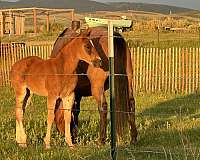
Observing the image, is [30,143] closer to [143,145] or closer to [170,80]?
[143,145]

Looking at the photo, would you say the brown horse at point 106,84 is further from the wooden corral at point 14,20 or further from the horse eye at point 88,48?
the wooden corral at point 14,20

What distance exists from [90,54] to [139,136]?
2.29 meters

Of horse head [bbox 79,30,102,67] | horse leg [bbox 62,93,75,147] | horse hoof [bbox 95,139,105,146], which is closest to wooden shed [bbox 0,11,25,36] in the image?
horse hoof [bbox 95,139,105,146]

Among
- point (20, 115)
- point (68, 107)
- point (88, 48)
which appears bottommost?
point (20, 115)

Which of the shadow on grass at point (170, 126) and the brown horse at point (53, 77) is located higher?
the brown horse at point (53, 77)

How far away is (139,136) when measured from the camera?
31.6 ft

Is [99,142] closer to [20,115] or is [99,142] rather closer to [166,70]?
[20,115]

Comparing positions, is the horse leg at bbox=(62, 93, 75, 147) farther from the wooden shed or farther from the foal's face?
the wooden shed

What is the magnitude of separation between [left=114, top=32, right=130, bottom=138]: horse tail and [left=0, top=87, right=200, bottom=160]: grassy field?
35 cm

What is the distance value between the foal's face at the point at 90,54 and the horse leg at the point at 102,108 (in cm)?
134

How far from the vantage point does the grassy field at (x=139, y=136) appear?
767cm

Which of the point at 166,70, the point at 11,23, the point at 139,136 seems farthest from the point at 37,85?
the point at 11,23

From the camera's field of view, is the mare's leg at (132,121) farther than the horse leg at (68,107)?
Yes

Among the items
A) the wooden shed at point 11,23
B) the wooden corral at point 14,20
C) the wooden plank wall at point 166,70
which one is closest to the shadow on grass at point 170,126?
the wooden plank wall at point 166,70
